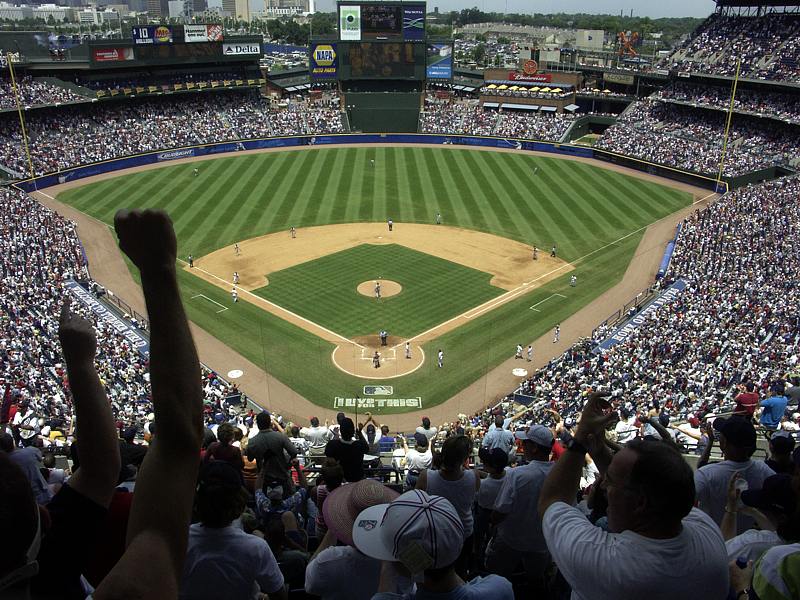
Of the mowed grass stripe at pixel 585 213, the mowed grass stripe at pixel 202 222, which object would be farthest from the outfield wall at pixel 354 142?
the mowed grass stripe at pixel 202 222

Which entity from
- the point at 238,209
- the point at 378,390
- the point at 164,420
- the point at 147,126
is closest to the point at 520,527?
the point at 164,420

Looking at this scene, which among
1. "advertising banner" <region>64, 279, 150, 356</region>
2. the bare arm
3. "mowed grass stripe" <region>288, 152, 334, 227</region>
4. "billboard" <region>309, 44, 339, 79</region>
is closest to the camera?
the bare arm

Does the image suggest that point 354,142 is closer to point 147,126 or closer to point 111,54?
point 147,126

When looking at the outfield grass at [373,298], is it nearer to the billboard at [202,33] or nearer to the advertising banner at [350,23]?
the advertising banner at [350,23]

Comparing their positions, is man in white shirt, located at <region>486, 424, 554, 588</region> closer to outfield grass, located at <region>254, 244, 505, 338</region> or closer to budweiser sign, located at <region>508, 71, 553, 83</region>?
outfield grass, located at <region>254, 244, 505, 338</region>

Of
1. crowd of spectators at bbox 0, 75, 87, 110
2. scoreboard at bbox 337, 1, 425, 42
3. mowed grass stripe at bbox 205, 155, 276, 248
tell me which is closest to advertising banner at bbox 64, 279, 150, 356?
mowed grass stripe at bbox 205, 155, 276, 248

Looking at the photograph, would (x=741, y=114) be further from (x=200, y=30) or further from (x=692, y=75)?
(x=200, y=30)
